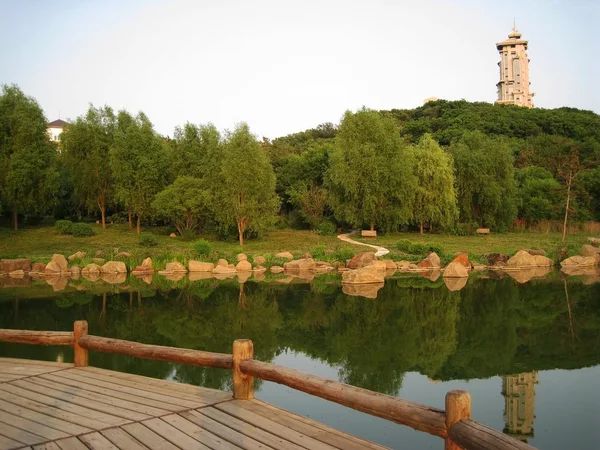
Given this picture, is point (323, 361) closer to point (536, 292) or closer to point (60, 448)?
point (60, 448)

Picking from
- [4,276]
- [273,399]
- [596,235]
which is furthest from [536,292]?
[4,276]

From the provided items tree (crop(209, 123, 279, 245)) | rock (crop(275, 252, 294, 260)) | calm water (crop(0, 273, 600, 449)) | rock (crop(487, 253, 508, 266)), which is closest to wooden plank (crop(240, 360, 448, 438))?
calm water (crop(0, 273, 600, 449))

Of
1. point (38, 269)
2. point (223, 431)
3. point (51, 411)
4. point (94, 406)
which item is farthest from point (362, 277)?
point (223, 431)

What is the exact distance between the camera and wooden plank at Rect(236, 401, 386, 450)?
→ 172 inches

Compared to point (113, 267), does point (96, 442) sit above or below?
above

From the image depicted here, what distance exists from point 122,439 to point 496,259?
2372 centimetres

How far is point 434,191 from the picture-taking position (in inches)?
1364

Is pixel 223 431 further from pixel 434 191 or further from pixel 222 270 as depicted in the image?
pixel 434 191

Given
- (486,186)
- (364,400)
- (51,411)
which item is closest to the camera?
(364,400)

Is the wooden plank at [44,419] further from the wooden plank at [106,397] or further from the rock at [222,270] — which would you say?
the rock at [222,270]

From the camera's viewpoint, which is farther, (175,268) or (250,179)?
(250,179)

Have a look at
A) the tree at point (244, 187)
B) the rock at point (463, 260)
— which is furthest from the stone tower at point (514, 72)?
the rock at point (463, 260)

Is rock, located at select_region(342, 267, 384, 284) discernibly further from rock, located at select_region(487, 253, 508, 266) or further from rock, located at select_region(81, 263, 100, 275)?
rock, located at select_region(81, 263, 100, 275)

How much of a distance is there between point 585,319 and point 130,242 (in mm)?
24075
